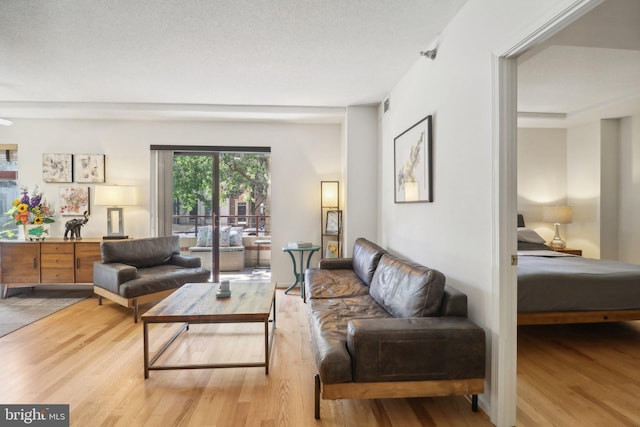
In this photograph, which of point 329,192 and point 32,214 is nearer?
point 32,214

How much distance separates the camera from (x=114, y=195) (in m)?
4.35

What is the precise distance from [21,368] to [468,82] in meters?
3.85

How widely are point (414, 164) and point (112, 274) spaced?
11.3ft

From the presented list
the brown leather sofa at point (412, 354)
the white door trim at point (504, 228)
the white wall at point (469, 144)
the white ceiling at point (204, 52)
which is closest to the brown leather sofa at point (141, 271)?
the white ceiling at point (204, 52)

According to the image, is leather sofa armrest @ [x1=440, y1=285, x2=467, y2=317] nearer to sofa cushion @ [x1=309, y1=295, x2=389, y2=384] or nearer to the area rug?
sofa cushion @ [x1=309, y1=295, x2=389, y2=384]

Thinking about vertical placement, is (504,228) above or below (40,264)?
above

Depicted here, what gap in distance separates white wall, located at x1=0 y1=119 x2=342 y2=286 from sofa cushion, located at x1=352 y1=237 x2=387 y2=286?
4.62ft

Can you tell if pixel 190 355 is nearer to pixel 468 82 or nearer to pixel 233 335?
pixel 233 335

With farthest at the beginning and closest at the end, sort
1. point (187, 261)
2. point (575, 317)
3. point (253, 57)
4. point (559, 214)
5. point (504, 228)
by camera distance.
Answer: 1. point (559, 214)
2. point (187, 261)
3. point (253, 57)
4. point (575, 317)
5. point (504, 228)

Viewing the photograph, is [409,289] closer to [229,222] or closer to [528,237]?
[528,237]

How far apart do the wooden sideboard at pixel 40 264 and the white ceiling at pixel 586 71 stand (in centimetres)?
526

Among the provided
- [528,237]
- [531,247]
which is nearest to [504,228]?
[531,247]

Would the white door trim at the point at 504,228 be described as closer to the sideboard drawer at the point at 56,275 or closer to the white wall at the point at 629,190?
the white wall at the point at 629,190

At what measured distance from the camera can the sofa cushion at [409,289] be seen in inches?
79.0
